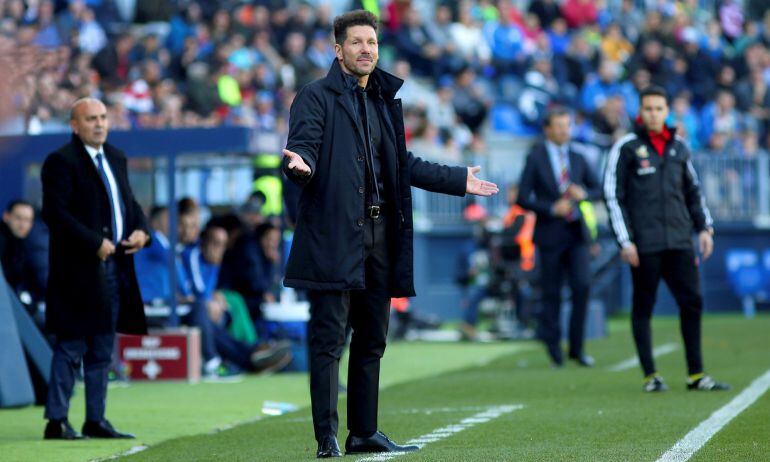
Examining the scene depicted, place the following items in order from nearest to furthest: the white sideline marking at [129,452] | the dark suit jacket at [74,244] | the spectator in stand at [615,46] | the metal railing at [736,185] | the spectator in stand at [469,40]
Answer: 1. the white sideline marking at [129,452]
2. the dark suit jacket at [74,244]
3. the metal railing at [736,185]
4. the spectator in stand at [469,40]
5. the spectator in stand at [615,46]

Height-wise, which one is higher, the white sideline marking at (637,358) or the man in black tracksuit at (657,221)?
the man in black tracksuit at (657,221)

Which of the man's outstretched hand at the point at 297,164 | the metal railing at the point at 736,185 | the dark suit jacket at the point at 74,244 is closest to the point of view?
Answer: the man's outstretched hand at the point at 297,164

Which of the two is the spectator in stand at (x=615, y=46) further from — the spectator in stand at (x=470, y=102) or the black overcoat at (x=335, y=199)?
the black overcoat at (x=335, y=199)

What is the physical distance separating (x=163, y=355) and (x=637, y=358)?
14.4 feet

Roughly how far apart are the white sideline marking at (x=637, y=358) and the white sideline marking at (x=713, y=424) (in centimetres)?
209

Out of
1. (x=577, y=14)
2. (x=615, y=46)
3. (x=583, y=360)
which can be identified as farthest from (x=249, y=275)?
(x=577, y=14)

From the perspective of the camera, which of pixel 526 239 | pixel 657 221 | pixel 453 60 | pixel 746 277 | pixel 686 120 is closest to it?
pixel 657 221

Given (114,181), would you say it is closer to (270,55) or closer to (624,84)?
(270,55)

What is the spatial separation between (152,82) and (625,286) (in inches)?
324

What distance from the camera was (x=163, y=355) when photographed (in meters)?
14.9

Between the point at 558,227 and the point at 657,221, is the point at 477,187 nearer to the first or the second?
the point at 657,221

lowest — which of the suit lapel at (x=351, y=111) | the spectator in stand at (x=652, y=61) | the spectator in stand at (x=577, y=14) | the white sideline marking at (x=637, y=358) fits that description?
the white sideline marking at (x=637, y=358)

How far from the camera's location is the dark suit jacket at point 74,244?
375 inches

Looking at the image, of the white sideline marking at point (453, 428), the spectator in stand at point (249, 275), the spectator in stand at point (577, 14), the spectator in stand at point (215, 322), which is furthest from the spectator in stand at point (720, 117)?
the white sideline marking at point (453, 428)
